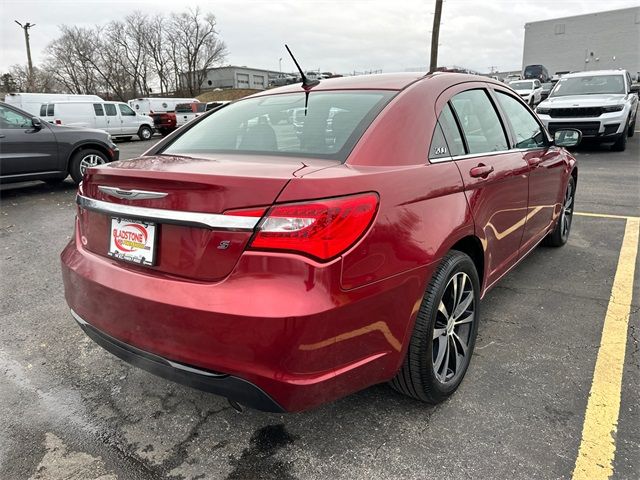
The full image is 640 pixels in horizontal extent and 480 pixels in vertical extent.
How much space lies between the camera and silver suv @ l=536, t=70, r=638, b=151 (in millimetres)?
10422

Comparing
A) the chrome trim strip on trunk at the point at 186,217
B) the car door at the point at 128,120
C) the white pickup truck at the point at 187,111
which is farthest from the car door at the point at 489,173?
the white pickup truck at the point at 187,111

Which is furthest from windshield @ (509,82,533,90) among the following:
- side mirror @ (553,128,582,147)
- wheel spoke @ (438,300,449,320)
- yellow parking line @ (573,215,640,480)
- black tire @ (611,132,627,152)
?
wheel spoke @ (438,300,449,320)

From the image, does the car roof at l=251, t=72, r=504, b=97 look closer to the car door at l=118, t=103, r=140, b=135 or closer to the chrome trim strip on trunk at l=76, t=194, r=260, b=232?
the chrome trim strip on trunk at l=76, t=194, r=260, b=232

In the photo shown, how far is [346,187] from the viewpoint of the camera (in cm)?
172

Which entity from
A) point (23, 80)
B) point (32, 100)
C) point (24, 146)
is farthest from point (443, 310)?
point (23, 80)

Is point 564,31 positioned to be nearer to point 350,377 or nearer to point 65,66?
point 350,377

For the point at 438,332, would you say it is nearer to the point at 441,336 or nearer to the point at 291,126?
the point at 441,336

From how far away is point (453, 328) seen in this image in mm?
2420

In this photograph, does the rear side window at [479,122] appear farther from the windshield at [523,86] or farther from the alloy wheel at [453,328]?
the windshield at [523,86]

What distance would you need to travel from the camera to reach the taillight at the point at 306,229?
5.32ft

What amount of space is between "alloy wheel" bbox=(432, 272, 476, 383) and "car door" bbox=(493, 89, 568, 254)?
1138mm

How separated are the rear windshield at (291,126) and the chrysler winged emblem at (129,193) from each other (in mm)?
508

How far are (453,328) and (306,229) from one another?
119 centimetres

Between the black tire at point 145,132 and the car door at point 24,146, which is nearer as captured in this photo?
the car door at point 24,146
